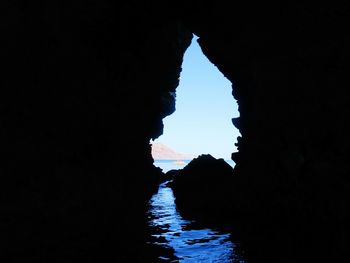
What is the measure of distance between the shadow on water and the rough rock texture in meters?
0.94

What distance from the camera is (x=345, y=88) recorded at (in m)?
9.43

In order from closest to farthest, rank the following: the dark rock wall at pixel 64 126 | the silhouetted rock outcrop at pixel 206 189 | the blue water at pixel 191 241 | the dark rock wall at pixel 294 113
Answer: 1. the dark rock wall at pixel 64 126
2. the dark rock wall at pixel 294 113
3. the blue water at pixel 191 241
4. the silhouetted rock outcrop at pixel 206 189

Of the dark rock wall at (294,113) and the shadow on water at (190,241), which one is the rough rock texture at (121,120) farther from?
the shadow on water at (190,241)

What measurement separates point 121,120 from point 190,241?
669 centimetres

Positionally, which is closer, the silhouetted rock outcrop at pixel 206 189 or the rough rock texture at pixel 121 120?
the rough rock texture at pixel 121 120

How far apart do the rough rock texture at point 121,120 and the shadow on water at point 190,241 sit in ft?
3.07

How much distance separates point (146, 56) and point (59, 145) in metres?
8.24

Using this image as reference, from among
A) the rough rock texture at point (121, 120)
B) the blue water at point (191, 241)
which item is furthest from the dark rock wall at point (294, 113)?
the blue water at point (191, 241)

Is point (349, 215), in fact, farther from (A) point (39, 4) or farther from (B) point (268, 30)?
(A) point (39, 4)

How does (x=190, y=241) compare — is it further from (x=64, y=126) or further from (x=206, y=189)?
(x=206, y=189)

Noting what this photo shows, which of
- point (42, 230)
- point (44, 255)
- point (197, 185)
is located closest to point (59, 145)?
point (42, 230)

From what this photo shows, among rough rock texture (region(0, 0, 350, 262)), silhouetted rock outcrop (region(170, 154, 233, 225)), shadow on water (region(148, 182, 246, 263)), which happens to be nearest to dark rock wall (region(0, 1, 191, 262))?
rough rock texture (region(0, 0, 350, 262))

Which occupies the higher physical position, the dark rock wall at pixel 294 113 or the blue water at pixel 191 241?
the dark rock wall at pixel 294 113

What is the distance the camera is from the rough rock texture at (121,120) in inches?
375
